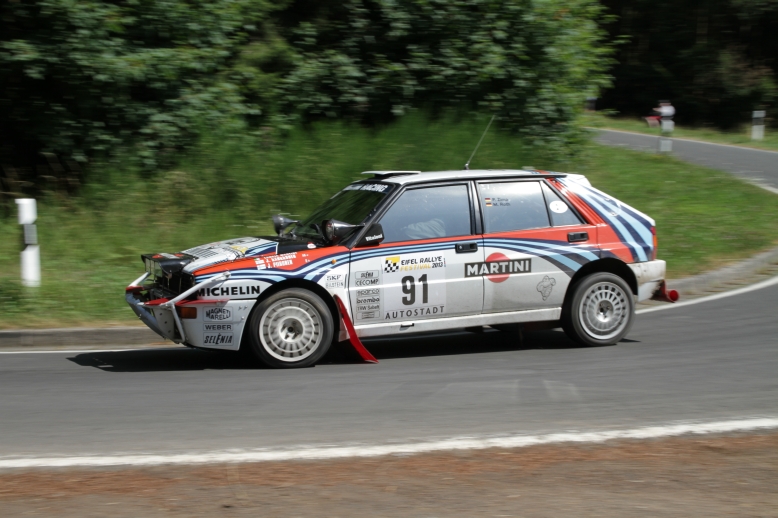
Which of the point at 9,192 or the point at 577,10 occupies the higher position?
the point at 577,10

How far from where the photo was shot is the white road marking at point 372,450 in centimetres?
512

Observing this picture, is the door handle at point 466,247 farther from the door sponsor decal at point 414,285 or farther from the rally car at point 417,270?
the door sponsor decal at point 414,285

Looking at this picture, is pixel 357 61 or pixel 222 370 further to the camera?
pixel 357 61

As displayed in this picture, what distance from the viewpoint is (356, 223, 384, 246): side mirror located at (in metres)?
7.73

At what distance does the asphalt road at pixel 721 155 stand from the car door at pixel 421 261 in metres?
10.1

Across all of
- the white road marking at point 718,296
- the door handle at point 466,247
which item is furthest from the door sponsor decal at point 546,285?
the white road marking at point 718,296

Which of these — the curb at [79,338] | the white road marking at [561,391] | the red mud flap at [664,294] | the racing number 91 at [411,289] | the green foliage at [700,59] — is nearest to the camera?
the white road marking at [561,391]

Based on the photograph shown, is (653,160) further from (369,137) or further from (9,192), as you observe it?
(9,192)

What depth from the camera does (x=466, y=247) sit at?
797cm

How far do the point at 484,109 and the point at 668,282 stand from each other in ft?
19.7

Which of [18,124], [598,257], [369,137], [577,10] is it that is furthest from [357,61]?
[598,257]

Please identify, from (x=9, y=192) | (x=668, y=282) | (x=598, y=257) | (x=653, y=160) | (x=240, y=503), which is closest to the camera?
(x=240, y=503)

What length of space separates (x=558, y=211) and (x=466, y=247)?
3.43 feet

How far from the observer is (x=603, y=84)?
16.6 meters
